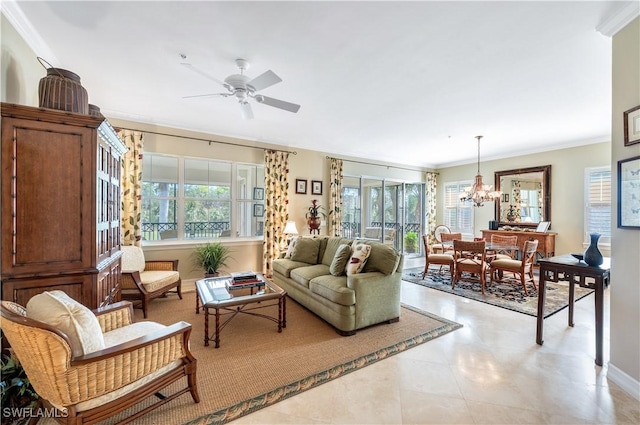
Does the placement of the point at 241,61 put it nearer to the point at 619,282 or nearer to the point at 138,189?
the point at 138,189

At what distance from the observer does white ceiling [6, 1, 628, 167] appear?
198 centimetres

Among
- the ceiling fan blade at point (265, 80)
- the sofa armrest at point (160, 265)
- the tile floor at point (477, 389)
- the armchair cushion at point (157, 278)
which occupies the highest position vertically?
the ceiling fan blade at point (265, 80)

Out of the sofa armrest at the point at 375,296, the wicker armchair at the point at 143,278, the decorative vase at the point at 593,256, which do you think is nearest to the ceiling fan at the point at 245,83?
the sofa armrest at the point at 375,296

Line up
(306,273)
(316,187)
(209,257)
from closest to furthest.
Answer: (306,273)
(209,257)
(316,187)

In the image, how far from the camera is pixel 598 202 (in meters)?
5.09

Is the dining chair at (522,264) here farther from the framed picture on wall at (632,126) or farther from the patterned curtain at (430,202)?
the patterned curtain at (430,202)

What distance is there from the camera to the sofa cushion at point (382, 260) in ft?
10.2

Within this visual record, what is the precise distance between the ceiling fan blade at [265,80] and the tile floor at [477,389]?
2.50 m

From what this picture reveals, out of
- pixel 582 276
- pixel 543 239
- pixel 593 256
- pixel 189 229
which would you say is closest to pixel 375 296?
pixel 582 276

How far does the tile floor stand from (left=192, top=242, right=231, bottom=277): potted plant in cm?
311

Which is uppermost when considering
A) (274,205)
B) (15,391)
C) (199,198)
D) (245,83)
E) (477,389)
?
(245,83)

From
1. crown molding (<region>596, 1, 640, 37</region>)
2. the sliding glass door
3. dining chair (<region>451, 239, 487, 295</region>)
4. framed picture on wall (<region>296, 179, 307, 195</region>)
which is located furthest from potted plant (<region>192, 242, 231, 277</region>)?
crown molding (<region>596, 1, 640, 37</region>)

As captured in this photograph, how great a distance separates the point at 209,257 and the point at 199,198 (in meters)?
1.11

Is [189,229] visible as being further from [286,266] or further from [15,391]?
[15,391]
